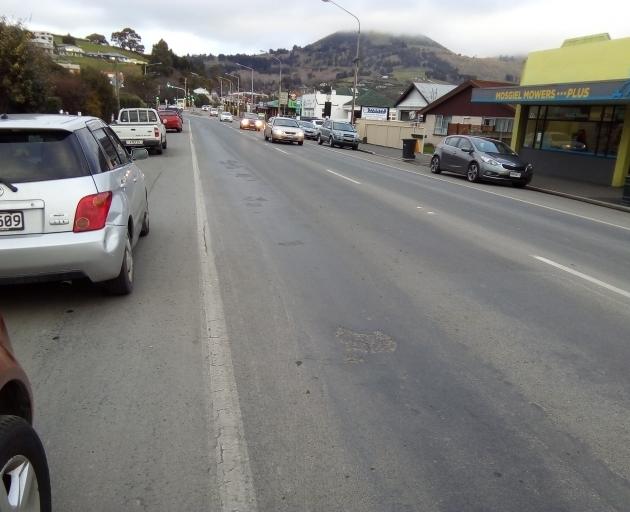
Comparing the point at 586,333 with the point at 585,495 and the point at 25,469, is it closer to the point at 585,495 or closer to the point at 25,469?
the point at 585,495

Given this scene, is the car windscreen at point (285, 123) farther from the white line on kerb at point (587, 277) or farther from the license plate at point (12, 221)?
the license plate at point (12, 221)

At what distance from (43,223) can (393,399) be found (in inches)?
125

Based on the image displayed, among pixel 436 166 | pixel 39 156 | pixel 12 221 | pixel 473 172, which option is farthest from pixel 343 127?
pixel 12 221

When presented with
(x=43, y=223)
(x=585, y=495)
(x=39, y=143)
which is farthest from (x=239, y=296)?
(x=585, y=495)

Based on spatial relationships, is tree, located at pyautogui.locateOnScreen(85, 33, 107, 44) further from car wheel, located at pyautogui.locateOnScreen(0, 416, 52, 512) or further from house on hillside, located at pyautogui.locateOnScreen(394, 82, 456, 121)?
car wheel, located at pyautogui.locateOnScreen(0, 416, 52, 512)

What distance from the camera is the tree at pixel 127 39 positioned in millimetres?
174125

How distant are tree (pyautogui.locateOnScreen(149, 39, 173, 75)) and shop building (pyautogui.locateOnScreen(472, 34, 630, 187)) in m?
142

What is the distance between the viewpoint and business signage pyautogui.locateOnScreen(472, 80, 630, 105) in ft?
57.4

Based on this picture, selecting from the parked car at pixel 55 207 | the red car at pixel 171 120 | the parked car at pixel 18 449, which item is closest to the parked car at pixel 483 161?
the parked car at pixel 55 207

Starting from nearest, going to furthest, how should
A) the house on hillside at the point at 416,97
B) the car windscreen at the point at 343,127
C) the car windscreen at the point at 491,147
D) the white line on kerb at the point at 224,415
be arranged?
the white line on kerb at the point at 224,415 → the car windscreen at the point at 491,147 → the car windscreen at the point at 343,127 → the house on hillside at the point at 416,97

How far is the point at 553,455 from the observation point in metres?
3.24

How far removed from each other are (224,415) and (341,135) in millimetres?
34452

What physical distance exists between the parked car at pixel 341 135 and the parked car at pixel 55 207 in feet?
106

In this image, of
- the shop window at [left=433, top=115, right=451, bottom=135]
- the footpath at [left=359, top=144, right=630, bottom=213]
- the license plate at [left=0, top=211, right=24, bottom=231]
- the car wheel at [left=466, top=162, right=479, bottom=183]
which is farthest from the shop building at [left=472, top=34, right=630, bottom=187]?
the license plate at [left=0, top=211, right=24, bottom=231]
